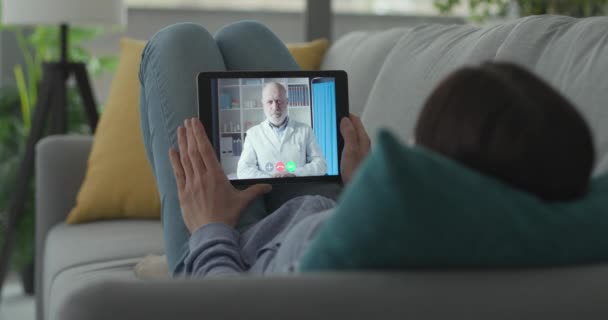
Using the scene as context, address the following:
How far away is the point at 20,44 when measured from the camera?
4.15 m

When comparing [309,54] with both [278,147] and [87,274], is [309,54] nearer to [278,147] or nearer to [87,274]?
[87,274]

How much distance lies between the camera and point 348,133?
1.44 meters

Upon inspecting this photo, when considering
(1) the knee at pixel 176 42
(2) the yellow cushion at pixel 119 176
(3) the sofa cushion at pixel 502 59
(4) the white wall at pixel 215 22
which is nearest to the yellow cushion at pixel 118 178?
(2) the yellow cushion at pixel 119 176

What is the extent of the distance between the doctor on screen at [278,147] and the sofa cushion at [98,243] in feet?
1.95

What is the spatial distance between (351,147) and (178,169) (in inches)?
10.9

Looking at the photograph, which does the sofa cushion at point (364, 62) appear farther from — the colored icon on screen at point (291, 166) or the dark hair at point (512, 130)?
the dark hair at point (512, 130)

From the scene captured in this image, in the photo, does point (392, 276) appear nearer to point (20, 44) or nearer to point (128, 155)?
point (128, 155)

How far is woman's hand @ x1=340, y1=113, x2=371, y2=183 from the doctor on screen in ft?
0.14

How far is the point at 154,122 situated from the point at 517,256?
87 cm

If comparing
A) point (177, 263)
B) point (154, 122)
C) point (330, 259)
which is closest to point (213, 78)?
point (154, 122)

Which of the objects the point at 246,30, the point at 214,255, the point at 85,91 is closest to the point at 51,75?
the point at 85,91

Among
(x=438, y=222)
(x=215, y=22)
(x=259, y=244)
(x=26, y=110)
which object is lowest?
(x=26, y=110)

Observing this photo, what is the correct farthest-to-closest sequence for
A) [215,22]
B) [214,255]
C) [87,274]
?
[215,22] → [87,274] → [214,255]

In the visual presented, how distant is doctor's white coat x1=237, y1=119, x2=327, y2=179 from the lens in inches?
56.2
